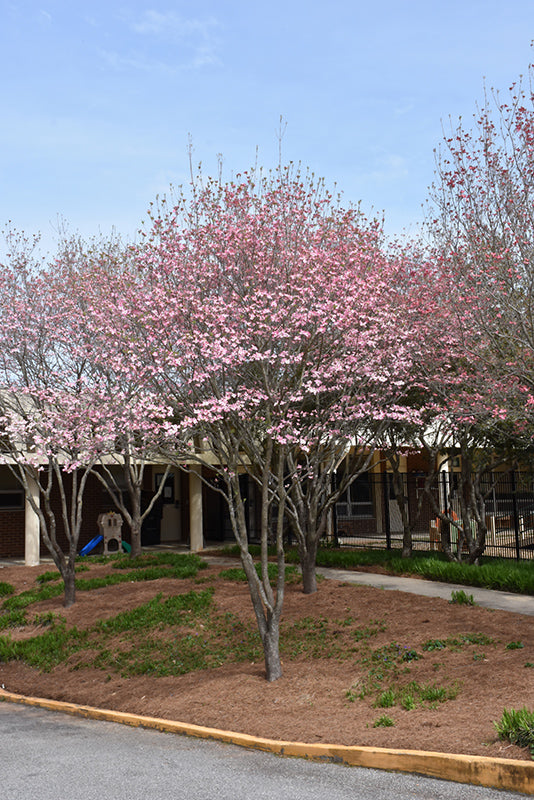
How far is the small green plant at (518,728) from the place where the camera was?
19.4 feet

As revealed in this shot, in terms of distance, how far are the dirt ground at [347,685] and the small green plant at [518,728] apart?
90 millimetres

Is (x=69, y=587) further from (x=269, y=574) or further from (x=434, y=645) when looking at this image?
(x=434, y=645)

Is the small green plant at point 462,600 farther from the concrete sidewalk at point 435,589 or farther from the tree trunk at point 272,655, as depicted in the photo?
the tree trunk at point 272,655

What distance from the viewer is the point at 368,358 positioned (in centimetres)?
1163

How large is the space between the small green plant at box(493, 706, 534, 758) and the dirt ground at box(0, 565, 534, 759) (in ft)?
0.30

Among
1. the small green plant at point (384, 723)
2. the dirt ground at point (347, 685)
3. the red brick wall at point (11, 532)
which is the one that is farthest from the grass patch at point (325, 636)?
the red brick wall at point (11, 532)

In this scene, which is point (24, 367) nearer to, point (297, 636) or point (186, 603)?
point (186, 603)

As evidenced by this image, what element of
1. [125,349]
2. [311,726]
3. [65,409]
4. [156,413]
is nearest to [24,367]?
[65,409]

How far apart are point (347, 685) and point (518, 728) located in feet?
9.03

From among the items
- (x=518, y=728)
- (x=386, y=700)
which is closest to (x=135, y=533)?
(x=386, y=700)

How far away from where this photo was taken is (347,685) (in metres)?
8.49

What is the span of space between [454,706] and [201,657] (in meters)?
4.23

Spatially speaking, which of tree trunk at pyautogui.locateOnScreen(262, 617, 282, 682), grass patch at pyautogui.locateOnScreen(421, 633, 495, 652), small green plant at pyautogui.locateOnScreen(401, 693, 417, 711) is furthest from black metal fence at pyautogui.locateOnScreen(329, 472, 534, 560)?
small green plant at pyautogui.locateOnScreen(401, 693, 417, 711)

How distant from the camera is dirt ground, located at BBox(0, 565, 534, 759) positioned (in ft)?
22.5
